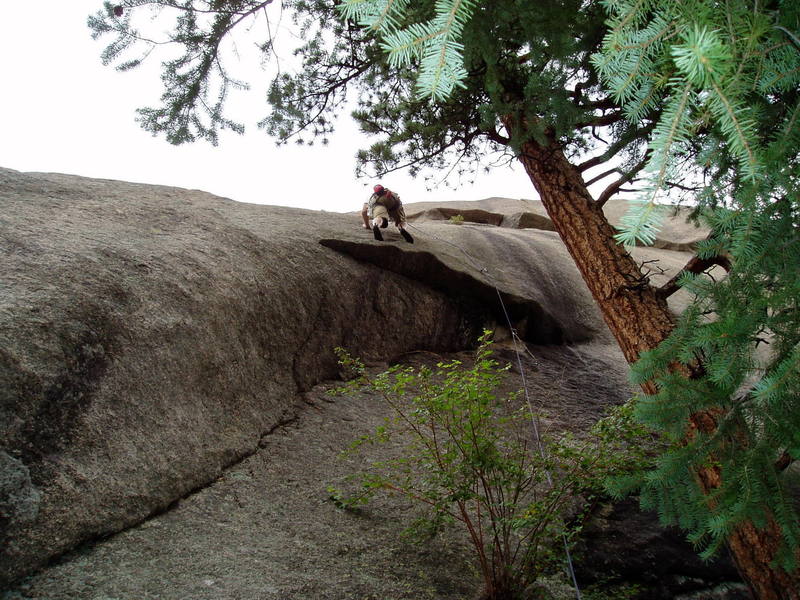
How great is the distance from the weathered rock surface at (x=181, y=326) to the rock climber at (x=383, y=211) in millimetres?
210

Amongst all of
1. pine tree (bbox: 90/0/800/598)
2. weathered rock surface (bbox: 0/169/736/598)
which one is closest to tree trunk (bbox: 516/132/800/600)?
pine tree (bbox: 90/0/800/598)

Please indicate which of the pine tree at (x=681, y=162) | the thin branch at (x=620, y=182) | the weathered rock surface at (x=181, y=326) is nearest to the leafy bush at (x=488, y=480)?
the pine tree at (x=681, y=162)

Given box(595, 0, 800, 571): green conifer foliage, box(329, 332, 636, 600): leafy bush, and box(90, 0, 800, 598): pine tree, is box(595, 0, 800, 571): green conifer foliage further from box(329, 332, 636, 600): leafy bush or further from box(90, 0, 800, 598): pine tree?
box(329, 332, 636, 600): leafy bush

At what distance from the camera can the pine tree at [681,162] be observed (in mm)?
1307

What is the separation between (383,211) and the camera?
741cm

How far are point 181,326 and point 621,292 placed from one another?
11.6ft

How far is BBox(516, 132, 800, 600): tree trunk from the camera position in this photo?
10.0ft

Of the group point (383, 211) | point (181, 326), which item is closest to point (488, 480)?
point (181, 326)

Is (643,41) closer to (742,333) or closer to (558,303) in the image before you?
(742,333)

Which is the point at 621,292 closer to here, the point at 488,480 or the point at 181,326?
the point at 488,480

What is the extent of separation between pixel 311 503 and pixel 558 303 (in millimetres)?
5396

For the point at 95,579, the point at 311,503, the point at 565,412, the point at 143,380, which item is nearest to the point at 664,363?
the point at 311,503

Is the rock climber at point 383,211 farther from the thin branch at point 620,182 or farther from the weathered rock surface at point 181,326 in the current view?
the thin branch at point 620,182

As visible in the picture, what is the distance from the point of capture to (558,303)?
27.2 feet
